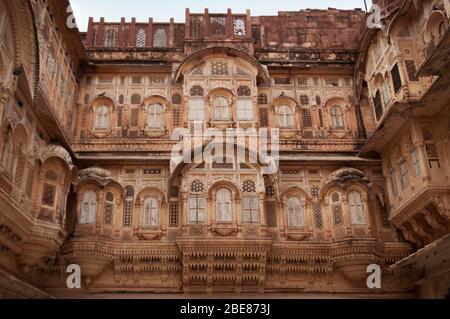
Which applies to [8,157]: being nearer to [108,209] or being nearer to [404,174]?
[108,209]

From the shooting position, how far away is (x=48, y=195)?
12859 mm

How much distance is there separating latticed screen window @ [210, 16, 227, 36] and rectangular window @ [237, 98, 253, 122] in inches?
120

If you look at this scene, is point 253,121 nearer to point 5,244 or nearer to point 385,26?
point 385,26

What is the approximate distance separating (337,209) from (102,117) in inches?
336

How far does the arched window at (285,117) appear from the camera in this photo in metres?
16.7

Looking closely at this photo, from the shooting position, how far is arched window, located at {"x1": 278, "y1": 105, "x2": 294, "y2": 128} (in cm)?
1667

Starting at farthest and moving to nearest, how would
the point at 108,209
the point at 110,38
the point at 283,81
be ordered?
1. the point at 110,38
2. the point at 283,81
3. the point at 108,209

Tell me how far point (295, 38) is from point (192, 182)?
753cm

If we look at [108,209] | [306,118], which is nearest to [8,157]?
[108,209]

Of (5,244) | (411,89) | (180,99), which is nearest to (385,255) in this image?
(411,89)

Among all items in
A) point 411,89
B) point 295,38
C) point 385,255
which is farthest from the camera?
point 295,38

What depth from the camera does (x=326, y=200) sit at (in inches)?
598

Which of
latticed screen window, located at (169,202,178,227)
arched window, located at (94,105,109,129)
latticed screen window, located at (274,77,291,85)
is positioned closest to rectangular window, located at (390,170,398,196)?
latticed screen window, located at (274,77,291,85)

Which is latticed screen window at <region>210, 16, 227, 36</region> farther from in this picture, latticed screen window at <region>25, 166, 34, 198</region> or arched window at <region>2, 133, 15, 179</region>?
arched window at <region>2, 133, 15, 179</region>
